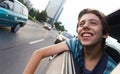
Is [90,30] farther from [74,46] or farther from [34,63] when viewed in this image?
[34,63]

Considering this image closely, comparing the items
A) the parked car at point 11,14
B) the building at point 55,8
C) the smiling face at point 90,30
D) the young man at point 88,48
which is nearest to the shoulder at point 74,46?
the young man at point 88,48

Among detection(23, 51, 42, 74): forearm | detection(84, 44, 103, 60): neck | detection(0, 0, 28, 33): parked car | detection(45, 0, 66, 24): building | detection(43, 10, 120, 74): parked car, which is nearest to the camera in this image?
detection(43, 10, 120, 74): parked car

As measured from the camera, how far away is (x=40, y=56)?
2.86 meters

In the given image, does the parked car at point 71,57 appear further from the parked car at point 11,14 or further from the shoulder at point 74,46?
the parked car at point 11,14

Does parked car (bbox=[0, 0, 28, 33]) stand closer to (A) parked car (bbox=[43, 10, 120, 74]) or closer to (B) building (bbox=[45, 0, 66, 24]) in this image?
(A) parked car (bbox=[43, 10, 120, 74])

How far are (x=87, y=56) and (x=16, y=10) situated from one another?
13393 millimetres

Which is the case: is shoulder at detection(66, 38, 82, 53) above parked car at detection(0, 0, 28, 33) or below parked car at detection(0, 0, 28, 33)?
above

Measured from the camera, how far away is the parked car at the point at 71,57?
2379 millimetres

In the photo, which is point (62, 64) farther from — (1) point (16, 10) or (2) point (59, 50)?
(1) point (16, 10)

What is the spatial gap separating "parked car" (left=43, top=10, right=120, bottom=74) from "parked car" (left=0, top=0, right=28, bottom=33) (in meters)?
10.6

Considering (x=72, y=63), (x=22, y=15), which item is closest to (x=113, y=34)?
(x=72, y=63)

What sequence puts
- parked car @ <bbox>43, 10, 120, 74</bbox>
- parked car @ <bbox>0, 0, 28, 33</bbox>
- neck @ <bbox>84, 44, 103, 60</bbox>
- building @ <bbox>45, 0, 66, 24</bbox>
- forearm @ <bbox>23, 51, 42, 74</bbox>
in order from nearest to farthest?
1. parked car @ <bbox>43, 10, 120, 74</bbox>
2. neck @ <bbox>84, 44, 103, 60</bbox>
3. forearm @ <bbox>23, 51, 42, 74</bbox>
4. parked car @ <bbox>0, 0, 28, 33</bbox>
5. building @ <bbox>45, 0, 66, 24</bbox>

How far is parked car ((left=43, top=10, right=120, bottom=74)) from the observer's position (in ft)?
7.81

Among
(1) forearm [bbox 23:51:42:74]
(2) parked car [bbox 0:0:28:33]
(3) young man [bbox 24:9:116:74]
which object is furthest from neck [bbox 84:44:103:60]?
(2) parked car [bbox 0:0:28:33]
